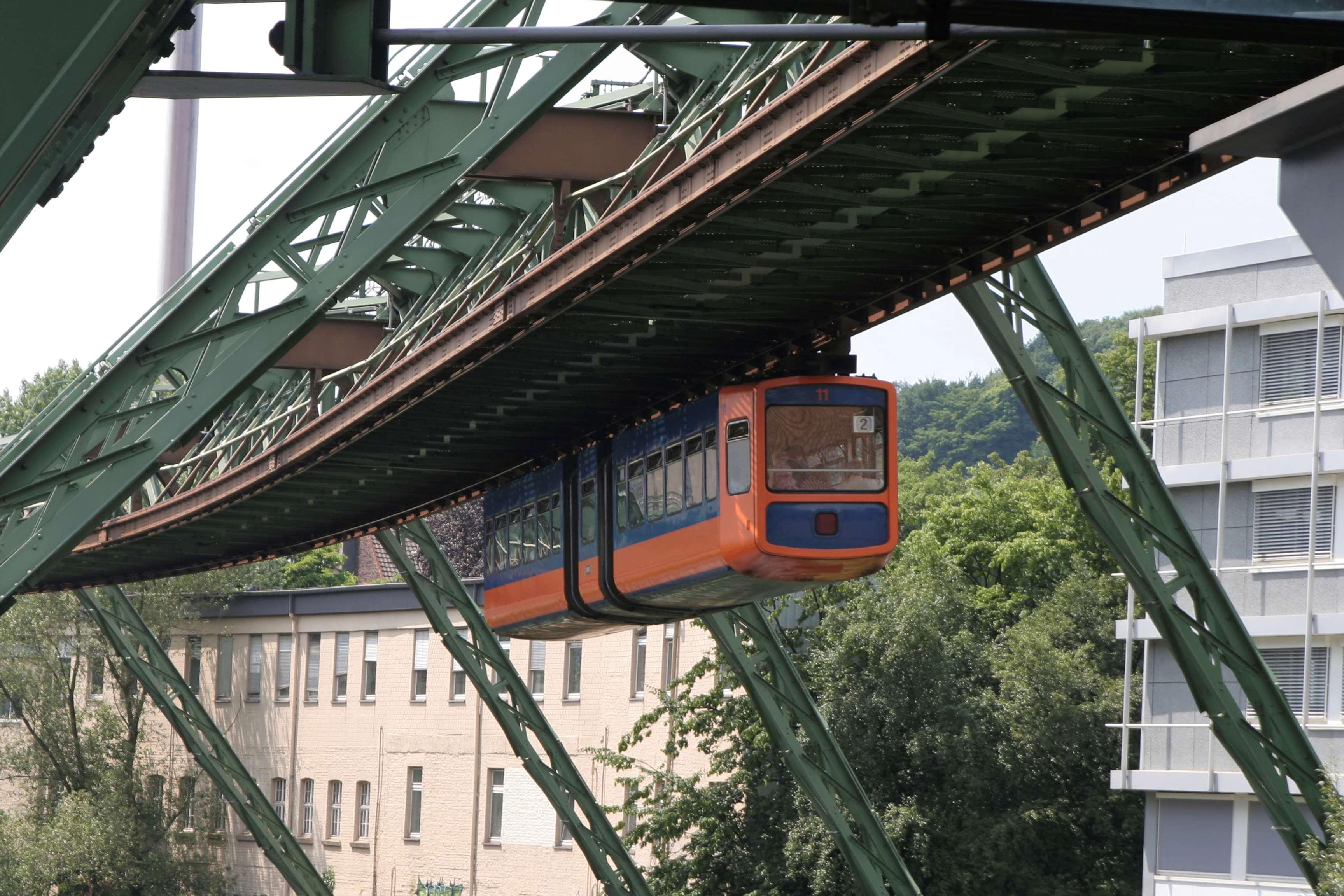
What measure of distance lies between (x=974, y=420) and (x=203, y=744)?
85.1 meters

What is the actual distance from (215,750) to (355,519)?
11.7m

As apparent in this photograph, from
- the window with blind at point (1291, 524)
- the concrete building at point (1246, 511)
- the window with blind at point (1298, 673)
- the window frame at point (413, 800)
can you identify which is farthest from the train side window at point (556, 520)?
the window frame at point (413, 800)

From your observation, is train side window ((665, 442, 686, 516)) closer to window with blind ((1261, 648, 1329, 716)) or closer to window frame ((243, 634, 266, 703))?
window with blind ((1261, 648, 1329, 716))

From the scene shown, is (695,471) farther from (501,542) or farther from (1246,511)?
(1246,511)

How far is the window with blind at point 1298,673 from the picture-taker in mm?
32125

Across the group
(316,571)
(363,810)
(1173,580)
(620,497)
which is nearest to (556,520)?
(620,497)

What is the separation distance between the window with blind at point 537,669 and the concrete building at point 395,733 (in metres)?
0.05

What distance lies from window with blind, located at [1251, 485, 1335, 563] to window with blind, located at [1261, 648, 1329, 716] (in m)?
1.67

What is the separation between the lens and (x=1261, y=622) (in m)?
33.1

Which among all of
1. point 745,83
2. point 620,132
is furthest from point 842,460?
point 745,83

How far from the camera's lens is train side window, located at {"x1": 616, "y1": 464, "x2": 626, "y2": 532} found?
2158 centimetres

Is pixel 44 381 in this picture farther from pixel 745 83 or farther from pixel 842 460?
pixel 745 83

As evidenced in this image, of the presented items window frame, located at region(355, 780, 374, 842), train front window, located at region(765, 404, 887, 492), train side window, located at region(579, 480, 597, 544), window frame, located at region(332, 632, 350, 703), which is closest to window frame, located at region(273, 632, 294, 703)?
window frame, located at region(332, 632, 350, 703)

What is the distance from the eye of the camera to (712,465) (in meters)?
18.7
